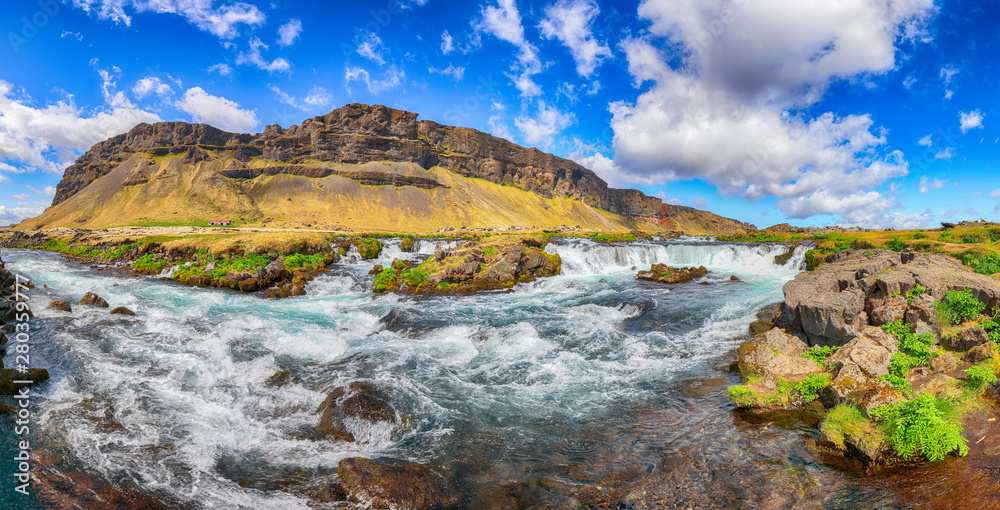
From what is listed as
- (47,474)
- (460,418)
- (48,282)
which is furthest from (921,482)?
(48,282)

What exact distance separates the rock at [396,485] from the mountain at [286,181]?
410 ft

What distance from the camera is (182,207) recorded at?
436ft

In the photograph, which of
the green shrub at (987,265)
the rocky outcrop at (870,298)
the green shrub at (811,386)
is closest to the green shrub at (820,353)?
the rocky outcrop at (870,298)

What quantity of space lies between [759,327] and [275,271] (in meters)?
32.4

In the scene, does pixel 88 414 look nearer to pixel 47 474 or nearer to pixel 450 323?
pixel 47 474

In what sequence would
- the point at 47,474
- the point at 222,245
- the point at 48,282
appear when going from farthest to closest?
the point at 222,245
the point at 48,282
the point at 47,474

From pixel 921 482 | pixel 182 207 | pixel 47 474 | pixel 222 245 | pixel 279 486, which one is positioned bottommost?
pixel 279 486

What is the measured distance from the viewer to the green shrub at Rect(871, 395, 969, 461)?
6.18 metres

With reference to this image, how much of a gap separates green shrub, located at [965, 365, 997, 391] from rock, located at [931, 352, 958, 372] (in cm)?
94

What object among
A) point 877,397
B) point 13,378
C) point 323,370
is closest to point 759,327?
point 877,397

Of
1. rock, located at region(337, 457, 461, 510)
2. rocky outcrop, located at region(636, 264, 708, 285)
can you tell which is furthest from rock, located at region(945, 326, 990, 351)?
rocky outcrop, located at region(636, 264, 708, 285)

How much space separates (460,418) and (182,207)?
539ft

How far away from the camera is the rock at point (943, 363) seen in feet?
28.7

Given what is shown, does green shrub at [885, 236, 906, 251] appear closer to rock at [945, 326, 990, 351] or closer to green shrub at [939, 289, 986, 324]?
green shrub at [939, 289, 986, 324]
